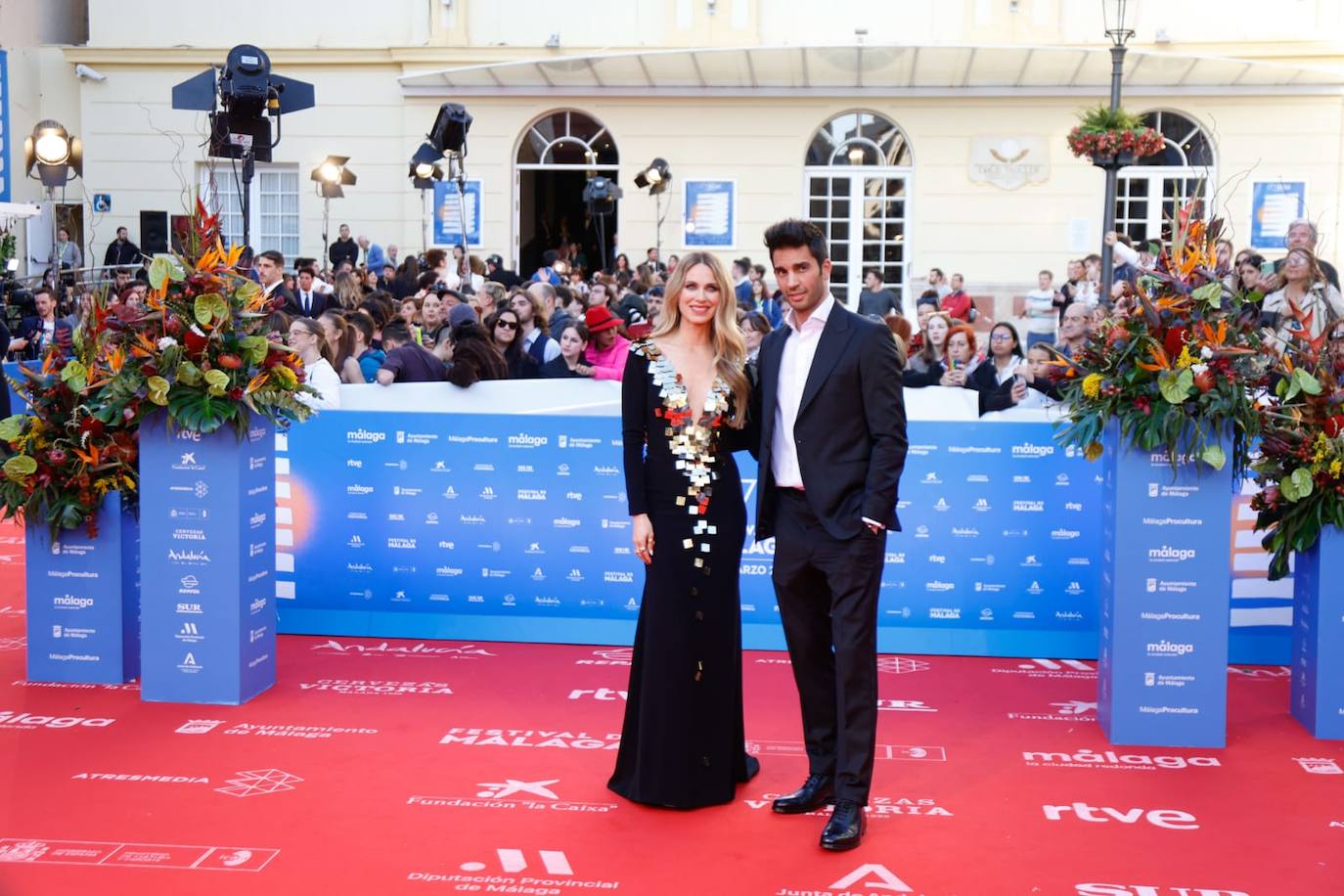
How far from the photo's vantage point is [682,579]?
488 cm

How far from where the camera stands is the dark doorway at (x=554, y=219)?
76.9 feet

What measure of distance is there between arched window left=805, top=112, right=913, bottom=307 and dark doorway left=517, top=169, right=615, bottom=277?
3311 millimetres

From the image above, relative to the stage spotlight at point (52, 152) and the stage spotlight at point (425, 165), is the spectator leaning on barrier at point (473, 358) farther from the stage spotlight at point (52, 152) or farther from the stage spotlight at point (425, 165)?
the stage spotlight at point (52, 152)

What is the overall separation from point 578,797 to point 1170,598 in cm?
227

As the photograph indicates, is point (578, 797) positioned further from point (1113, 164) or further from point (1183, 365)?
point (1113, 164)

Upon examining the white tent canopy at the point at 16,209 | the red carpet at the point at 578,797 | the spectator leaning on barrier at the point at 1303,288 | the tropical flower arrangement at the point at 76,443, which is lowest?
the red carpet at the point at 578,797

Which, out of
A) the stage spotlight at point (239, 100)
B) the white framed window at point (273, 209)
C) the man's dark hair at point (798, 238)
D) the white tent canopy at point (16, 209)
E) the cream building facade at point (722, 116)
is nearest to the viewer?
the man's dark hair at point (798, 238)

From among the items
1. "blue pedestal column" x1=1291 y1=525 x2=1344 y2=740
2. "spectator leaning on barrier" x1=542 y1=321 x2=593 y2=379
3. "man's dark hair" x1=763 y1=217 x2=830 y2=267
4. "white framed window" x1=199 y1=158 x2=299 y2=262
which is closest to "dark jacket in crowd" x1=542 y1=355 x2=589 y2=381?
"spectator leaning on barrier" x1=542 y1=321 x2=593 y2=379

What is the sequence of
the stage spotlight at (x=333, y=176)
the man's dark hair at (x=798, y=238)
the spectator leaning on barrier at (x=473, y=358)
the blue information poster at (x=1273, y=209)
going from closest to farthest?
the man's dark hair at (x=798, y=238), the spectator leaning on barrier at (x=473, y=358), the stage spotlight at (x=333, y=176), the blue information poster at (x=1273, y=209)

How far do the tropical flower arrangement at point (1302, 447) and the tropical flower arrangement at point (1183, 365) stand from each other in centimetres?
22

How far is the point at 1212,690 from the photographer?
552 cm

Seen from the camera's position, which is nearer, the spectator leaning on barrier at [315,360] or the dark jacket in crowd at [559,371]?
the spectator leaning on barrier at [315,360]

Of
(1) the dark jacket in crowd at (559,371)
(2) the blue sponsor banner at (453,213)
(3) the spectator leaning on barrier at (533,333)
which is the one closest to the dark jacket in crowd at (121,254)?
(2) the blue sponsor banner at (453,213)

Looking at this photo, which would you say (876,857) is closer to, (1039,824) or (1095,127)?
(1039,824)
